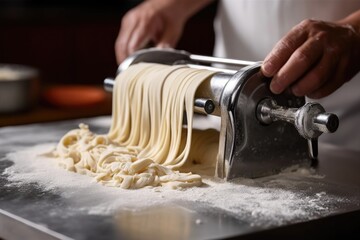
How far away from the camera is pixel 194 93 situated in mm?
1932

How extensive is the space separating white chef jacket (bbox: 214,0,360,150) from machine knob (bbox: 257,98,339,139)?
76 centimetres

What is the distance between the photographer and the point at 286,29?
263 centimetres

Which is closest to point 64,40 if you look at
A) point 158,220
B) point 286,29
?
point 286,29

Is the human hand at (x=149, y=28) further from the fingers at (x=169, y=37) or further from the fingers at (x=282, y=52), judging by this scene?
the fingers at (x=282, y=52)

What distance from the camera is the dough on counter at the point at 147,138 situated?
1829 mm

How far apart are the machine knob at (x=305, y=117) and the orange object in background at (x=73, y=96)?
4.86ft

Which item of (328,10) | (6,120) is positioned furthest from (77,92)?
(328,10)

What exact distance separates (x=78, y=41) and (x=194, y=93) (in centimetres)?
342

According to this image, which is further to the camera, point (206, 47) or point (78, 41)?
point (206, 47)

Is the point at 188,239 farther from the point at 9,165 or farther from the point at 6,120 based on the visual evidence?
the point at 6,120

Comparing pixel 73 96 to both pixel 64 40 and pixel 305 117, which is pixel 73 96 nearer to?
pixel 305 117

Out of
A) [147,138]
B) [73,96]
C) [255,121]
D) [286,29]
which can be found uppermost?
[286,29]

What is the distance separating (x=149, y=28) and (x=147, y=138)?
689mm

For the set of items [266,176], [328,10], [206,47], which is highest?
[328,10]
